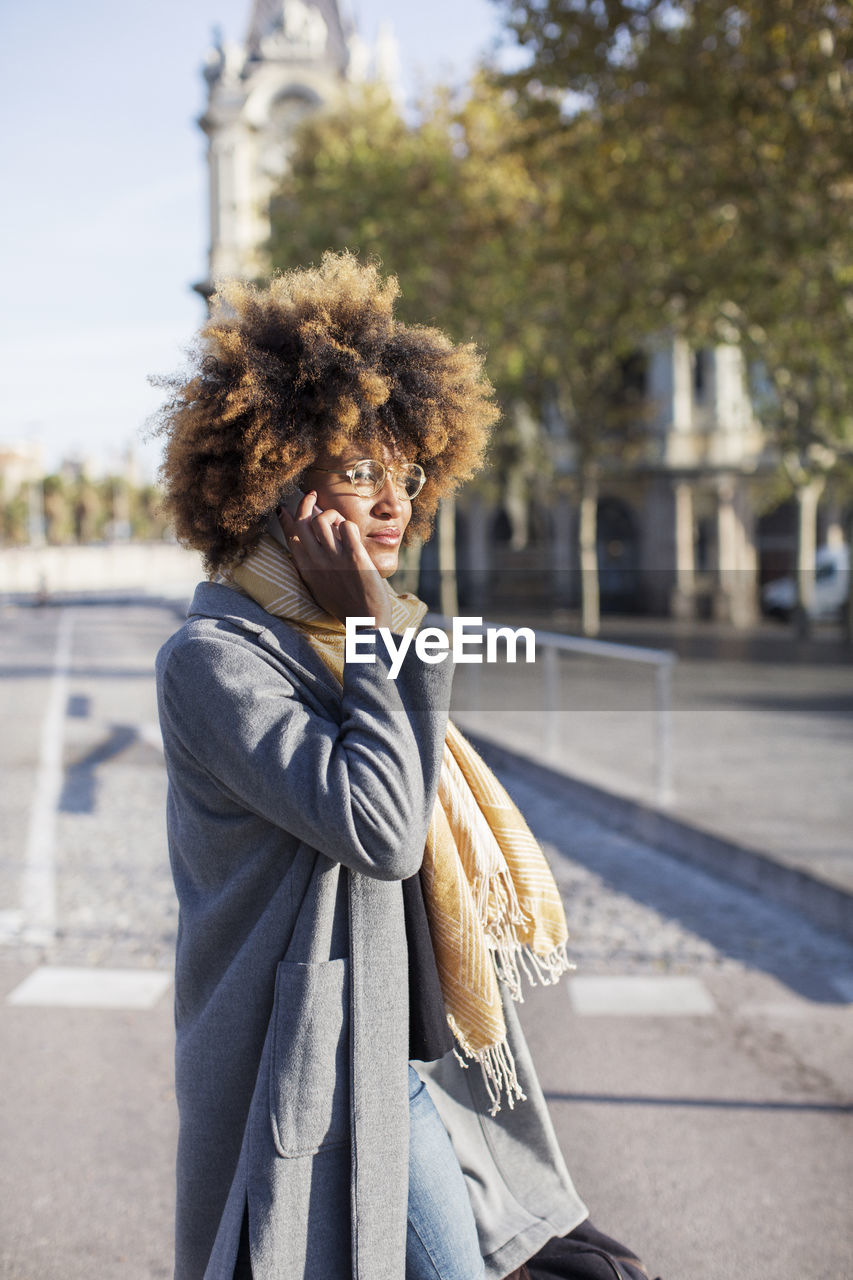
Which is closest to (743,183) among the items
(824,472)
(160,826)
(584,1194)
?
(824,472)

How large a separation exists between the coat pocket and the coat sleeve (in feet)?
0.61

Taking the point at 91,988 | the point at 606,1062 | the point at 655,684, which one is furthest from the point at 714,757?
the point at 91,988

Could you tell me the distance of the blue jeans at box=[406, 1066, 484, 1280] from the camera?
5.98ft

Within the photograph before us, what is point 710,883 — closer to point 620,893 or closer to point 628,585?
point 620,893

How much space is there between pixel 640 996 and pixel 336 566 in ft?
12.1

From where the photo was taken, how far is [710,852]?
7.20m

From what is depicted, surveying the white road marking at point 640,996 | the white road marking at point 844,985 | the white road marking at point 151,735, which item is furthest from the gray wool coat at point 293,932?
the white road marking at point 151,735

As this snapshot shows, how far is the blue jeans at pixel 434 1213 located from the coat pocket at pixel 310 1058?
0.54 feet

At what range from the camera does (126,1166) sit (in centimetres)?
365

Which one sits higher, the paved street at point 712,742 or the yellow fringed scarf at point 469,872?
the yellow fringed scarf at point 469,872

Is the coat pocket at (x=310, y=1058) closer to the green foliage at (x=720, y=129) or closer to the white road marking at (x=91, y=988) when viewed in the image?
the white road marking at (x=91, y=988)

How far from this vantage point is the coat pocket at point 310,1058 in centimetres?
171

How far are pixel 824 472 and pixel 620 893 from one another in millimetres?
18120

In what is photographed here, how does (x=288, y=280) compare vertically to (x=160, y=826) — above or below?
above
